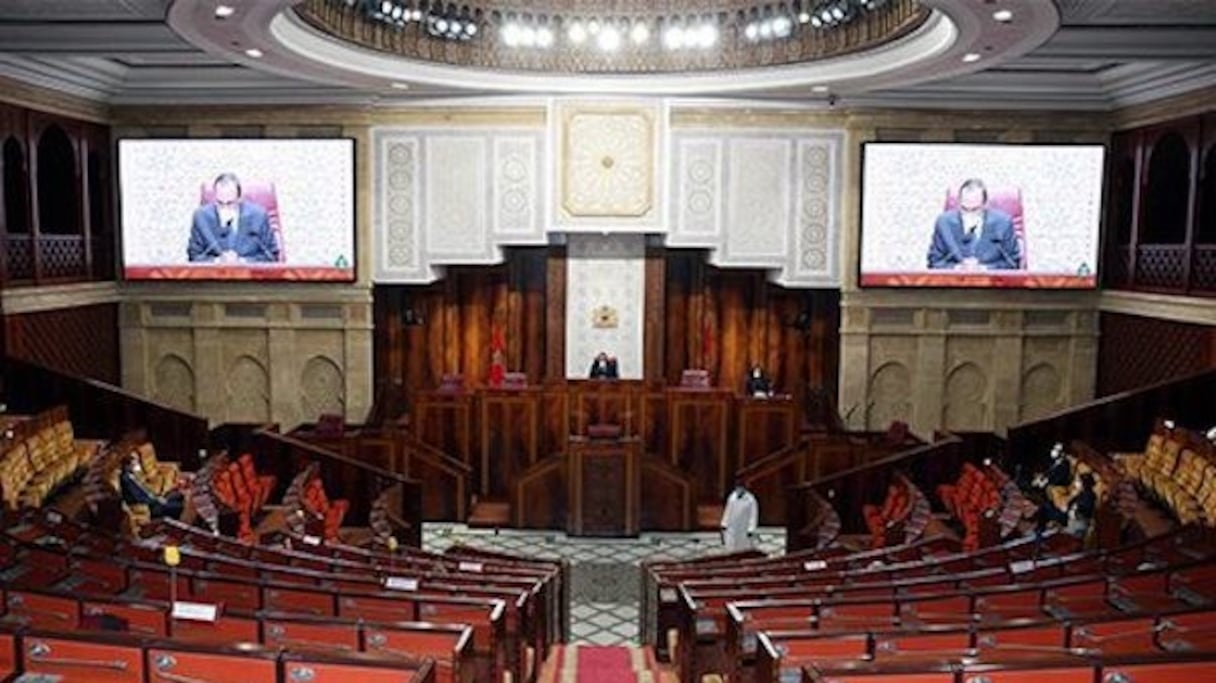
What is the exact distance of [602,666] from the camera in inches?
297

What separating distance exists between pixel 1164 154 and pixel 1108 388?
3152mm

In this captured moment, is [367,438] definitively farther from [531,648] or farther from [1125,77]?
[1125,77]

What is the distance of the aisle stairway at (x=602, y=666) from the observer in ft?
23.4

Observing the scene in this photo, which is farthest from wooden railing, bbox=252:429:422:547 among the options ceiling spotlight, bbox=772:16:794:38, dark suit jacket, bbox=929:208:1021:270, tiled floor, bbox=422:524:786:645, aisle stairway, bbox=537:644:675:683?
dark suit jacket, bbox=929:208:1021:270

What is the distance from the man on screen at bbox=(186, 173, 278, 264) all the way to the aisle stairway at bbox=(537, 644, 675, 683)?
8.77 metres

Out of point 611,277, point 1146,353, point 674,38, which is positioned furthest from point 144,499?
point 1146,353

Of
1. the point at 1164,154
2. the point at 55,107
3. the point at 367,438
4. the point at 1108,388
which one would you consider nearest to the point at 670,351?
the point at 367,438

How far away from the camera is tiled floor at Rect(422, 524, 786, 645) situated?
10.3 m

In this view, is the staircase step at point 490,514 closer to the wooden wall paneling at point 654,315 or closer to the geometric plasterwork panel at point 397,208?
the wooden wall paneling at point 654,315

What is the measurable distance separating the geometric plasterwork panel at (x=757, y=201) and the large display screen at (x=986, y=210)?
1058mm

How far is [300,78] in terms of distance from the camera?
42.5 feet

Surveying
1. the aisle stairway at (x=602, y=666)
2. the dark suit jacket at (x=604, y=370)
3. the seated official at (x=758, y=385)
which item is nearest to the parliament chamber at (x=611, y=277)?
Result: the dark suit jacket at (x=604, y=370)

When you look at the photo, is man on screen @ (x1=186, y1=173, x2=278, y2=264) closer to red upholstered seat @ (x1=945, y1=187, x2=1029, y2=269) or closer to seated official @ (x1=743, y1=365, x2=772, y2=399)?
seated official @ (x1=743, y1=365, x2=772, y2=399)

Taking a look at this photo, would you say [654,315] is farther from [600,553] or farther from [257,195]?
[257,195]
